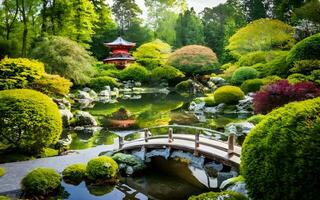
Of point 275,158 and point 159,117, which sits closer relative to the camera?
point 275,158

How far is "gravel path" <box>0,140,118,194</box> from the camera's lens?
1091 centimetres

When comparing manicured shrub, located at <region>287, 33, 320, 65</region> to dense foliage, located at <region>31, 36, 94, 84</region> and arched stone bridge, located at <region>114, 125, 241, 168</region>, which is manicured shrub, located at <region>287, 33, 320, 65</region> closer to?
arched stone bridge, located at <region>114, 125, 241, 168</region>

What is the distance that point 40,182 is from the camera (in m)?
10.3

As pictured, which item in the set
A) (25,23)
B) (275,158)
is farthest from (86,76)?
(275,158)

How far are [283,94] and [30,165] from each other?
11377 mm

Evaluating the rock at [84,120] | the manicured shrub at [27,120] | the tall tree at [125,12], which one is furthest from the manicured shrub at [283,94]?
the tall tree at [125,12]

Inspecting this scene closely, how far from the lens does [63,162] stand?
13.1 m

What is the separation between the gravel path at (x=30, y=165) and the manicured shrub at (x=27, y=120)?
2.86 ft

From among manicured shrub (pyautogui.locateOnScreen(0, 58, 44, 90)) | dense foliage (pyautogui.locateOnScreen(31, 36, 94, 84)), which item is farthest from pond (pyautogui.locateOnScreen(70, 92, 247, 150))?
manicured shrub (pyautogui.locateOnScreen(0, 58, 44, 90))

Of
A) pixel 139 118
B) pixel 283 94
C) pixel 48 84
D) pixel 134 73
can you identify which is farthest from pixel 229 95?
pixel 134 73

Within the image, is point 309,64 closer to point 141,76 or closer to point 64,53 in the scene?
point 64,53

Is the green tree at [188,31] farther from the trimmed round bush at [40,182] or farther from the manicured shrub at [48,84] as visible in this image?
the trimmed round bush at [40,182]

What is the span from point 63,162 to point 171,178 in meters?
4.11

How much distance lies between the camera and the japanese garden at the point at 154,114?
6.23 metres
